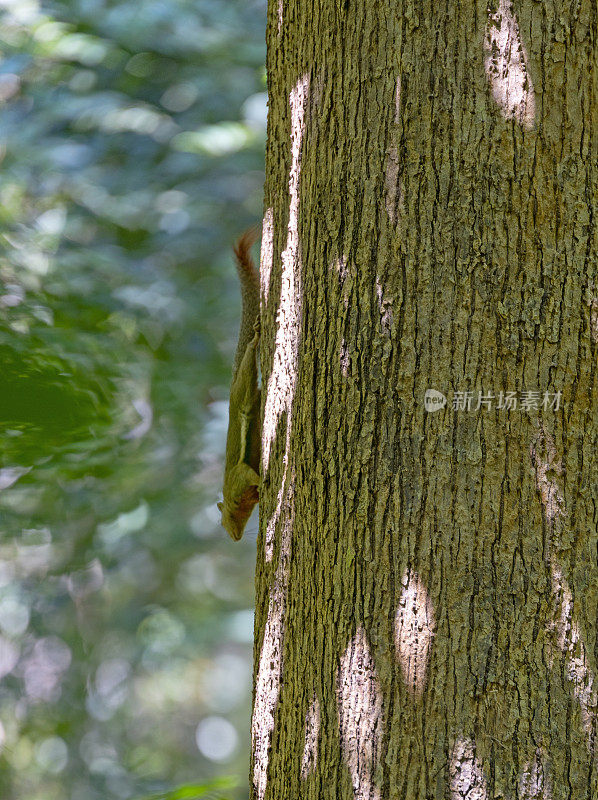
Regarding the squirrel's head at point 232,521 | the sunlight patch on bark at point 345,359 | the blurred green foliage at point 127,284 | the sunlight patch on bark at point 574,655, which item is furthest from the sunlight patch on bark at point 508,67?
the blurred green foliage at point 127,284

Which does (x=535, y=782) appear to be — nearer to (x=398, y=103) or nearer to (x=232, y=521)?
(x=398, y=103)

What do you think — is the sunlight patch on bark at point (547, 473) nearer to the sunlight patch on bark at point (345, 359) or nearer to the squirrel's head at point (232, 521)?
the sunlight patch on bark at point (345, 359)

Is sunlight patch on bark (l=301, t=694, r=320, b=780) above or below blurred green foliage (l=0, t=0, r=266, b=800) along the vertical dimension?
below

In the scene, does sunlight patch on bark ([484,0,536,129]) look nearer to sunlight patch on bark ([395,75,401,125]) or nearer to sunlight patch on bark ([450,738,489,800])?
sunlight patch on bark ([395,75,401,125])

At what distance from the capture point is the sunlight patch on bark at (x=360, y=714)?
3.96 feet

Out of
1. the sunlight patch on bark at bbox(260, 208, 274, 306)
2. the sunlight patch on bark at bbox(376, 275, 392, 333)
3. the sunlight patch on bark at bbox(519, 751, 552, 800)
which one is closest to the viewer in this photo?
the sunlight patch on bark at bbox(519, 751, 552, 800)

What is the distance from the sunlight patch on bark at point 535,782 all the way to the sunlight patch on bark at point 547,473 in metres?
0.33

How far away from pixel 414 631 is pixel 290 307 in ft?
2.02

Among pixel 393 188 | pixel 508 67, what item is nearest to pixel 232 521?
pixel 393 188

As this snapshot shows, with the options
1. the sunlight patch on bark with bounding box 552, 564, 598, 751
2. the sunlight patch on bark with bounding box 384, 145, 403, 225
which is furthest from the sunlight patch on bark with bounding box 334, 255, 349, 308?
the sunlight patch on bark with bounding box 552, 564, 598, 751

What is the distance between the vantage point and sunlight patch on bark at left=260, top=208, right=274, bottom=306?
1636mm

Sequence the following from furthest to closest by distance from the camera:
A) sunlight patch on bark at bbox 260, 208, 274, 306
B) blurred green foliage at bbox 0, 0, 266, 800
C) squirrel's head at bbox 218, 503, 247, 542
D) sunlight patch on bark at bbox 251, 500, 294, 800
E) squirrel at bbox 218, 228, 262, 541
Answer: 1. blurred green foliage at bbox 0, 0, 266, 800
2. squirrel's head at bbox 218, 503, 247, 542
3. squirrel at bbox 218, 228, 262, 541
4. sunlight patch on bark at bbox 260, 208, 274, 306
5. sunlight patch on bark at bbox 251, 500, 294, 800

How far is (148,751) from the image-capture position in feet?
17.9

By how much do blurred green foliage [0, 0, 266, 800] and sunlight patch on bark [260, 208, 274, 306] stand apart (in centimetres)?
267
